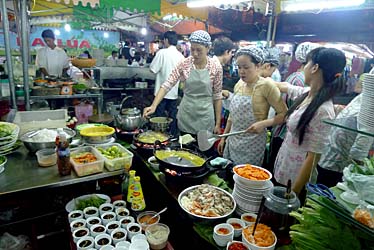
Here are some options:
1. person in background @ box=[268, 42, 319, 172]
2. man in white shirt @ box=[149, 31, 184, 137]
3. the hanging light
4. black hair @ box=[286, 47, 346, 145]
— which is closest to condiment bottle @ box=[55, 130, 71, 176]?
black hair @ box=[286, 47, 346, 145]

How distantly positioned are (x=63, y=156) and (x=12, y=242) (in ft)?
3.08

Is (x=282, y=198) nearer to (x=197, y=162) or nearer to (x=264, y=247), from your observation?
(x=264, y=247)

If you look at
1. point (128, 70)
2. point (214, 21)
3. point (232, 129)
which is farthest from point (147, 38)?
point (232, 129)

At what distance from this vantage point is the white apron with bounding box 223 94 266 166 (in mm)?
2200

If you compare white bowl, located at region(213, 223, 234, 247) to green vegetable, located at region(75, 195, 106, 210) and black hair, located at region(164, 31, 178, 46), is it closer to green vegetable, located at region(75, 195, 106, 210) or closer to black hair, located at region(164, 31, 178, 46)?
green vegetable, located at region(75, 195, 106, 210)

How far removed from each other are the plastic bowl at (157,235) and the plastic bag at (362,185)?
103cm

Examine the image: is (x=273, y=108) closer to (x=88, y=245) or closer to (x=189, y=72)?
(x=189, y=72)

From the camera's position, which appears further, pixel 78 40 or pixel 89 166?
pixel 78 40

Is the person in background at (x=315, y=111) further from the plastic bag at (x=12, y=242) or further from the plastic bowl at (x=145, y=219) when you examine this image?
the plastic bag at (x=12, y=242)

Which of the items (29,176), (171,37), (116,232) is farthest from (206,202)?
(171,37)

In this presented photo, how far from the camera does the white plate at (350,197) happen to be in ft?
2.99

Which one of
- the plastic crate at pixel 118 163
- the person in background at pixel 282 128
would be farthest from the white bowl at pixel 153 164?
the person in background at pixel 282 128

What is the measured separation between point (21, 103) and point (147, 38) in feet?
39.5

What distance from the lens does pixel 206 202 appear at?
1518 millimetres
